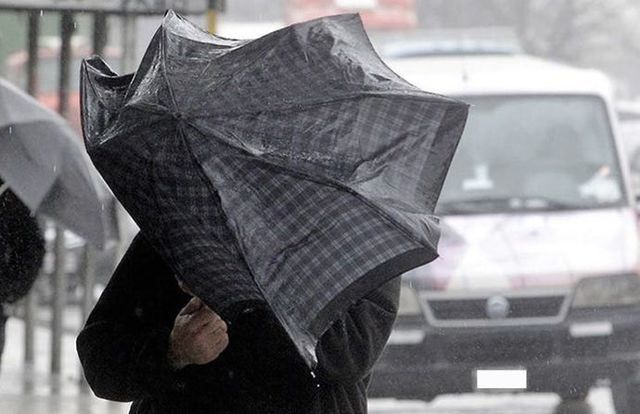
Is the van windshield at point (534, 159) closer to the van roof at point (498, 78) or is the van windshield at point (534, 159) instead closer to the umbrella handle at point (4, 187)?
the van roof at point (498, 78)

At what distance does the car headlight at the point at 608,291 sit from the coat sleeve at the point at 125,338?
524 cm

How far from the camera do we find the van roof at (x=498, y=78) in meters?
9.52

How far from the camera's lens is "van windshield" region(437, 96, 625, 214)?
9.05 m

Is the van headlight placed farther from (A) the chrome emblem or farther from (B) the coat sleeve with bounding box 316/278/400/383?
(B) the coat sleeve with bounding box 316/278/400/383

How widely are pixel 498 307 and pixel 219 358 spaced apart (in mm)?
5165

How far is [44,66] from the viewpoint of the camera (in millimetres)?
18812

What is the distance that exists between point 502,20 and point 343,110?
16601 millimetres

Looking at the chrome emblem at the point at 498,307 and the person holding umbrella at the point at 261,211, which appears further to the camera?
the chrome emblem at the point at 498,307

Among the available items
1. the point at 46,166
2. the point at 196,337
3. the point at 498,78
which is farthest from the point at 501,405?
the point at 196,337

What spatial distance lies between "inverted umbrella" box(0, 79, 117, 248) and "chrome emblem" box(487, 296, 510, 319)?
2230 mm

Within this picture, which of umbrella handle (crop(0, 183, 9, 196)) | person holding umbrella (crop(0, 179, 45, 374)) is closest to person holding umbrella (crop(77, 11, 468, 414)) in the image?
person holding umbrella (crop(0, 179, 45, 374))

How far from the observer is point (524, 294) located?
340 inches

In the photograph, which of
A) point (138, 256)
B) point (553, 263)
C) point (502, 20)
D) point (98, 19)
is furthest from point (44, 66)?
point (138, 256)

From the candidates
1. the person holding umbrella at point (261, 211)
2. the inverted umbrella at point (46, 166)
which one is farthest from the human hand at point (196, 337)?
the inverted umbrella at point (46, 166)
